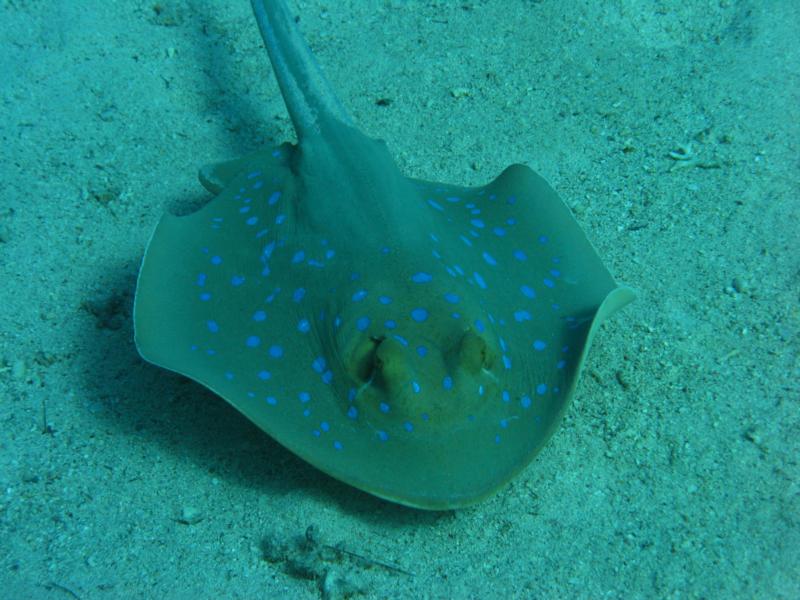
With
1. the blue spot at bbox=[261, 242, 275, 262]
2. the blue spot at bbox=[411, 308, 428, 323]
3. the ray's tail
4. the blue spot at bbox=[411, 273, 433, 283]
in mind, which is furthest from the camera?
the ray's tail

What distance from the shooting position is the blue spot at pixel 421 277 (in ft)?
9.80

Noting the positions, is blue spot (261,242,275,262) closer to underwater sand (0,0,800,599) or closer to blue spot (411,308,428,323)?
underwater sand (0,0,800,599)

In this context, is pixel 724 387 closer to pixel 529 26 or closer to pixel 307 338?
pixel 307 338

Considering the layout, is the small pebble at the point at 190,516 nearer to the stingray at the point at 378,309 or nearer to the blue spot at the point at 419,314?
the stingray at the point at 378,309

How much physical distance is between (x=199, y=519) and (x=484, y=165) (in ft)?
11.5

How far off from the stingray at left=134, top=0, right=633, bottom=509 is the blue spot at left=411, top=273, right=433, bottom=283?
2 cm

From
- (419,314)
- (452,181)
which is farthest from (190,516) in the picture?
(452,181)

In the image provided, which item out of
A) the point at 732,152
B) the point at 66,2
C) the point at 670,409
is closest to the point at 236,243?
the point at 670,409

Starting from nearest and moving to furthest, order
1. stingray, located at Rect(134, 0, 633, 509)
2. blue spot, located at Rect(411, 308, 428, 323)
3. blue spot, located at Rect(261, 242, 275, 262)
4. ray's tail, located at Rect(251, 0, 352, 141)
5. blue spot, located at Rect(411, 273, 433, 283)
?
1. stingray, located at Rect(134, 0, 633, 509)
2. blue spot, located at Rect(411, 308, 428, 323)
3. blue spot, located at Rect(411, 273, 433, 283)
4. blue spot, located at Rect(261, 242, 275, 262)
5. ray's tail, located at Rect(251, 0, 352, 141)

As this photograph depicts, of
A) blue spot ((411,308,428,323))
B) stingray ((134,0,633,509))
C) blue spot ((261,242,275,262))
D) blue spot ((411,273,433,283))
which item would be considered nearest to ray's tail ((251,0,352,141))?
stingray ((134,0,633,509))

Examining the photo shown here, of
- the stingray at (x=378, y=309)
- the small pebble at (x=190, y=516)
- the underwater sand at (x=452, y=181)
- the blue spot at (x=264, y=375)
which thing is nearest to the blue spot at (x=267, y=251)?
the stingray at (x=378, y=309)

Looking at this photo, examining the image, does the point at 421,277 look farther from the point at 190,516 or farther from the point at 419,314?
the point at 190,516

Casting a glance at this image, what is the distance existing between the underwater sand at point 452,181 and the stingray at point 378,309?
67 centimetres

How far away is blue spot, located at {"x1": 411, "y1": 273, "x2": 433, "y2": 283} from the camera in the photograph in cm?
299
